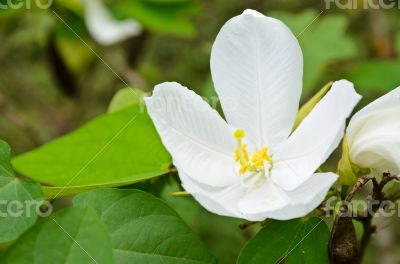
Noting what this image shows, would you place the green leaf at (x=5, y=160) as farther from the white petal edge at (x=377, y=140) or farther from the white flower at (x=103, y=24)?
the white flower at (x=103, y=24)

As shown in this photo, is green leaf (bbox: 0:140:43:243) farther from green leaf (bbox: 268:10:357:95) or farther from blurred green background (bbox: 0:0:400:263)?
green leaf (bbox: 268:10:357:95)

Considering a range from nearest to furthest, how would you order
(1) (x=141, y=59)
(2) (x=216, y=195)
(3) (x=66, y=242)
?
(3) (x=66, y=242)
(2) (x=216, y=195)
(1) (x=141, y=59)

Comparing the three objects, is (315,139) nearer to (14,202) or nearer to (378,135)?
(378,135)

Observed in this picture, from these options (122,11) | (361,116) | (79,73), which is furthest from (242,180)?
(79,73)

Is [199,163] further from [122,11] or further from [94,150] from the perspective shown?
[122,11]

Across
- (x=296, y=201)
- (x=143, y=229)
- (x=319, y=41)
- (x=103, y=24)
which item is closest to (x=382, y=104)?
(x=296, y=201)

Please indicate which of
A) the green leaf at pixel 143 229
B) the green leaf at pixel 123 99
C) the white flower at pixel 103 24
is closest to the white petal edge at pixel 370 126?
the green leaf at pixel 143 229

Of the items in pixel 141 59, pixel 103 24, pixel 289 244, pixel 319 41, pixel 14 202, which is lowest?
pixel 141 59

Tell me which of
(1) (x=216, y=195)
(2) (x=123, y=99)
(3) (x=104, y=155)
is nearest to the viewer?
(1) (x=216, y=195)
